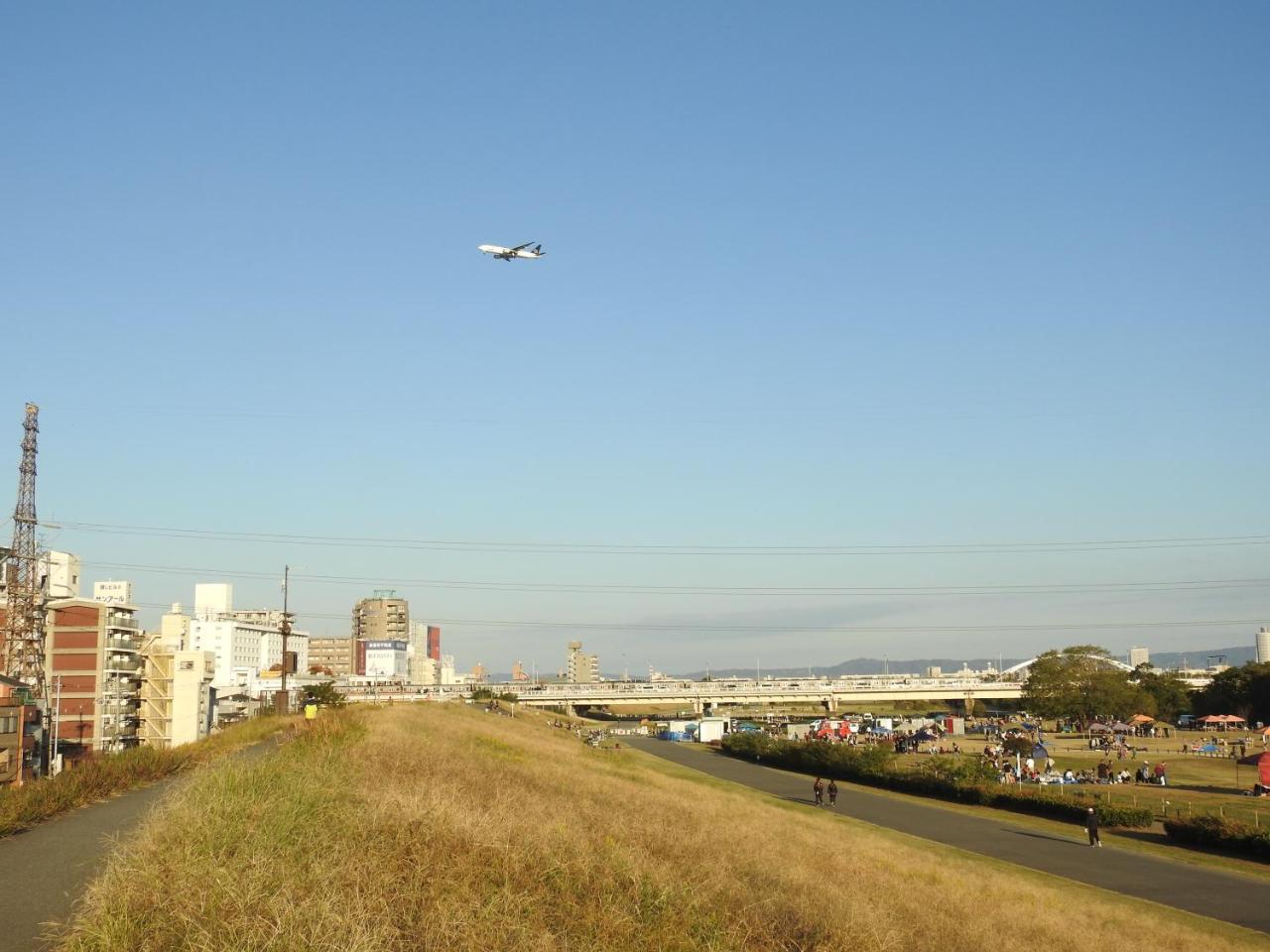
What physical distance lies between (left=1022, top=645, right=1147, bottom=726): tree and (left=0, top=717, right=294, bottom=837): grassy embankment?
125 meters

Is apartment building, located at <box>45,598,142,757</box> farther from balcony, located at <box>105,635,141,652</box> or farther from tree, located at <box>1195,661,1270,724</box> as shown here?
tree, located at <box>1195,661,1270,724</box>

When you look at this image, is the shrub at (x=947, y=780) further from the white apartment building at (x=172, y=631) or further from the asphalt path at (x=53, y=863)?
the white apartment building at (x=172, y=631)

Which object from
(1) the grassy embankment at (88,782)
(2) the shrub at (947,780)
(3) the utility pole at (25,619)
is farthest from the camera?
(3) the utility pole at (25,619)

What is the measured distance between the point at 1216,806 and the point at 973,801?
13.2 metres

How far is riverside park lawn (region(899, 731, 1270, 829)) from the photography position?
56625 mm

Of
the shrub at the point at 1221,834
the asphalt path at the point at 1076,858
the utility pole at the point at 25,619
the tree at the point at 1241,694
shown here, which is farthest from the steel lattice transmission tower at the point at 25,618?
the tree at the point at 1241,694

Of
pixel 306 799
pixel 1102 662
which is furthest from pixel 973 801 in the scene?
pixel 1102 662

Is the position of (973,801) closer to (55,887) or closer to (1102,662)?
(55,887)

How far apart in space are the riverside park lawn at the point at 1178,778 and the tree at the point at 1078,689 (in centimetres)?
2041

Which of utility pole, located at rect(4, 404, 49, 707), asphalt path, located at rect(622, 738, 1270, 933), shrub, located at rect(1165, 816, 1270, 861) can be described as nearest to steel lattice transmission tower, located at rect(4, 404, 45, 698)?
utility pole, located at rect(4, 404, 49, 707)

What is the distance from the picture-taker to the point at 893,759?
81.1 m

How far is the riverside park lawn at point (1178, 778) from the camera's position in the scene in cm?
5662

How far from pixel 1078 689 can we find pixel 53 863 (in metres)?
143

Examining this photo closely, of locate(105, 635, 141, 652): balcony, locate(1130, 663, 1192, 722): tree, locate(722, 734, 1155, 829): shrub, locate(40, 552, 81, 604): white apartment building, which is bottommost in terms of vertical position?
locate(1130, 663, 1192, 722): tree
